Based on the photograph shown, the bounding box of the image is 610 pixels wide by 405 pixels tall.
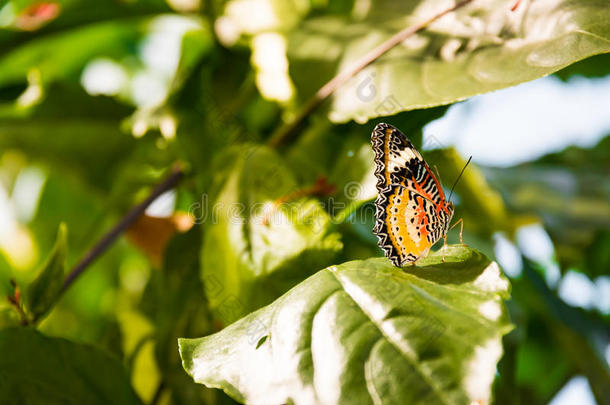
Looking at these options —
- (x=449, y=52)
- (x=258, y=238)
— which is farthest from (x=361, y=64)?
(x=258, y=238)

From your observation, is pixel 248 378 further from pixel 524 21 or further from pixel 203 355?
pixel 524 21

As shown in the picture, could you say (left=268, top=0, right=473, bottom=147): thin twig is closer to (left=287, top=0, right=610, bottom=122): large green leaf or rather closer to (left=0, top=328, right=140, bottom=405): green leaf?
(left=287, top=0, right=610, bottom=122): large green leaf

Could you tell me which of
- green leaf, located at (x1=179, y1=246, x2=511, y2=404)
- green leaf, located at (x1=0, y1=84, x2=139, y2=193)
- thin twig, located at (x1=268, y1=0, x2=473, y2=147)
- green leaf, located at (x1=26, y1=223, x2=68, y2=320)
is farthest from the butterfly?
green leaf, located at (x1=0, y1=84, x2=139, y2=193)

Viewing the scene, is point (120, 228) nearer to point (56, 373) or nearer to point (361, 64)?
point (56, 373)

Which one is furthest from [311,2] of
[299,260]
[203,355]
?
A: [203,355]

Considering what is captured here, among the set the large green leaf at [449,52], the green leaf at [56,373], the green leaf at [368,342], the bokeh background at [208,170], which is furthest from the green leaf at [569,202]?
the green leaf at [56,373]
